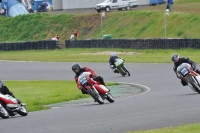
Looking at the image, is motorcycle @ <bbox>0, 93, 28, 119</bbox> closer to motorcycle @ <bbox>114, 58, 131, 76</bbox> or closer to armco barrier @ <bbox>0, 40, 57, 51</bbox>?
motorcycle @ <bbox>114, 58, 131, 76</bbox>

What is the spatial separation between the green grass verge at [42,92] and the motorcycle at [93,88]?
1.23 meters

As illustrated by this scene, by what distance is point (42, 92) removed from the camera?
2080cm

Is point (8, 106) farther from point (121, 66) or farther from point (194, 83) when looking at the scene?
point (121, 66)

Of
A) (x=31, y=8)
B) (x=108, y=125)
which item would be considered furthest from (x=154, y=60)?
(x=31, y=8)

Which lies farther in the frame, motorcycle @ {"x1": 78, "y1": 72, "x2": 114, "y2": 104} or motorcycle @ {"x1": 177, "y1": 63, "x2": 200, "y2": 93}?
motorcycle @ {"x1": 177, "y1": 63, "x2": 200, "y2": 93}

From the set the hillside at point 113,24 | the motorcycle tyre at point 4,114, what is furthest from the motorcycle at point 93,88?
the hillside at point 113,24

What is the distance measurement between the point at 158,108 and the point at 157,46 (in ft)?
79.8

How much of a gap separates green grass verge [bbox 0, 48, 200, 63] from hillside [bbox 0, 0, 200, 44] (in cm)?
461

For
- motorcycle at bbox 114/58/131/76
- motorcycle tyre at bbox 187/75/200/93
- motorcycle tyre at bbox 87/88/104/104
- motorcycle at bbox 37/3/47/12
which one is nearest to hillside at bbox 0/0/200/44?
motorcycle at bbox 37/3/47/12

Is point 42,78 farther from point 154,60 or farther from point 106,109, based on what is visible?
point 106,109

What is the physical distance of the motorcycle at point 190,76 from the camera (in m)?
16.7

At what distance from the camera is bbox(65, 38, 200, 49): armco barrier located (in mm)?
35934

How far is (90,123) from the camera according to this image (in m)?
11.7

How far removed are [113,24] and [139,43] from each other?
37.5ft
